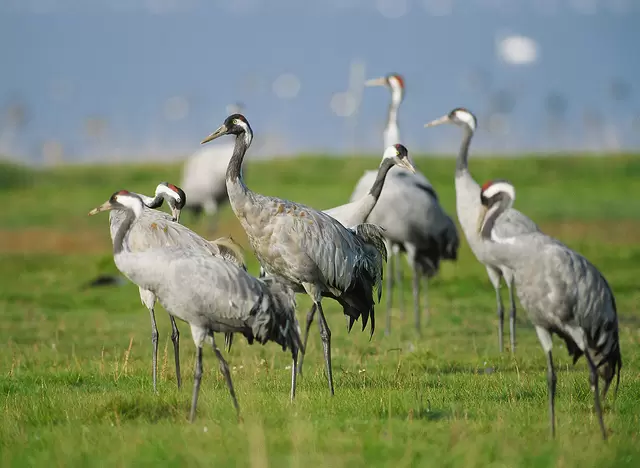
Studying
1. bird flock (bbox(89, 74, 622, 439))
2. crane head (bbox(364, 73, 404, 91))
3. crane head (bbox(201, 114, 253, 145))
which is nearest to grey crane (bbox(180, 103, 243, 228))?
crane head (bbox(364, 73, 404, 91))

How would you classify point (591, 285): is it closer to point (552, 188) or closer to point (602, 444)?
point (602, 444)

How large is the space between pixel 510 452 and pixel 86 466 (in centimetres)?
247

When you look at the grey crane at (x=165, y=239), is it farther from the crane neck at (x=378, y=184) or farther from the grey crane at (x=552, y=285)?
the grey crane at (x=552, y=285)

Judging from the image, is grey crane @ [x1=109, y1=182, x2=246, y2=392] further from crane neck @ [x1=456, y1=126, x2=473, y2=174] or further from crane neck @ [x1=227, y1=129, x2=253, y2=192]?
crane neck @ [x1=456, y1=126, x2=473, y2=174]

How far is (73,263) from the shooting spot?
73.4ft

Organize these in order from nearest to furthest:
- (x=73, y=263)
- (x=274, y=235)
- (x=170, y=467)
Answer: (x=170, y=467), (x=274, y=235), (x=73, y=263)

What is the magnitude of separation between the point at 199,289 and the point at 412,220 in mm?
6998

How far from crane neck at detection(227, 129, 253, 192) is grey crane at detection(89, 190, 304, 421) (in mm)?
1321

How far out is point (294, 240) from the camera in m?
9.24

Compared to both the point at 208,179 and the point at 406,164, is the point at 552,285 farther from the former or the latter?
the point at 208,179

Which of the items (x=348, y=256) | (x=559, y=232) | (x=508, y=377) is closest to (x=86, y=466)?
(x=348, y=256)

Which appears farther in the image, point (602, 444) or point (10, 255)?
point (10, 255)

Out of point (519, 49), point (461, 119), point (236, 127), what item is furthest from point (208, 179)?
point (236, 127)

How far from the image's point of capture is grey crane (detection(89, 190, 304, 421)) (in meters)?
7.64
